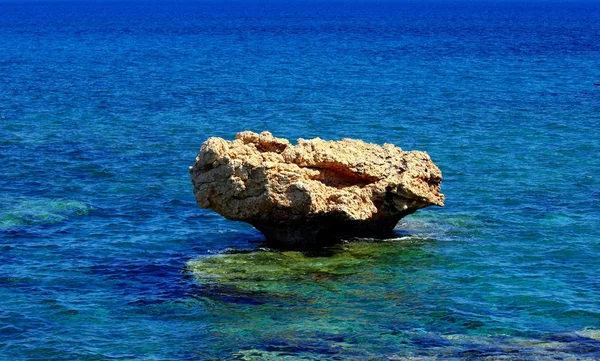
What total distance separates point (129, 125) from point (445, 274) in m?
29.2

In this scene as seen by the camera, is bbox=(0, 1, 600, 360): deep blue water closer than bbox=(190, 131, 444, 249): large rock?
Yes

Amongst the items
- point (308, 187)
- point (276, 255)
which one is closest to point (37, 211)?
point (276, 255)

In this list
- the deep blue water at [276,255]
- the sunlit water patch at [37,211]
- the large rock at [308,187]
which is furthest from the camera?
the sunlit water patch at [37,211]

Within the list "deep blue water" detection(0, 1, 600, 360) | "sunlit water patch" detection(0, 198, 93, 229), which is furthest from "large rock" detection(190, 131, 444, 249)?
"sunlit water patch" detection(0, 198, 93, 229)

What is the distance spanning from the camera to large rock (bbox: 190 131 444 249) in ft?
90.4

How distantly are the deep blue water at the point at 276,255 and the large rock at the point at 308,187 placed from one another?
1.17 metres

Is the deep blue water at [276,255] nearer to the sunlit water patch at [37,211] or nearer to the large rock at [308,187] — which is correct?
the sunlit water patch at [37,211]

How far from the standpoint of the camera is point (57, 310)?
24797mm

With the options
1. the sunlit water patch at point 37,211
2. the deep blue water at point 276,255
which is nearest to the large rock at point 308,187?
the deep blue water at point 276,255

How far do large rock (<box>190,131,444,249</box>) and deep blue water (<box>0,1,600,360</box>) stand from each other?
3.83 feet

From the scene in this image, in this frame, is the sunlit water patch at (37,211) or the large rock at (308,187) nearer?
the large rock at (308,187)

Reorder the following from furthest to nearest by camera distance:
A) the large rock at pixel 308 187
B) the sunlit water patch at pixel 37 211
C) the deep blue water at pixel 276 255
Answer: the sunlit water patch at pixel 37 211, the large rock at pixel 308 187, the deep blue water at pixel 276 255

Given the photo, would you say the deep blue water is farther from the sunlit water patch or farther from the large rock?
the large rock

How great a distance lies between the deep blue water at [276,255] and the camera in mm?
23062
